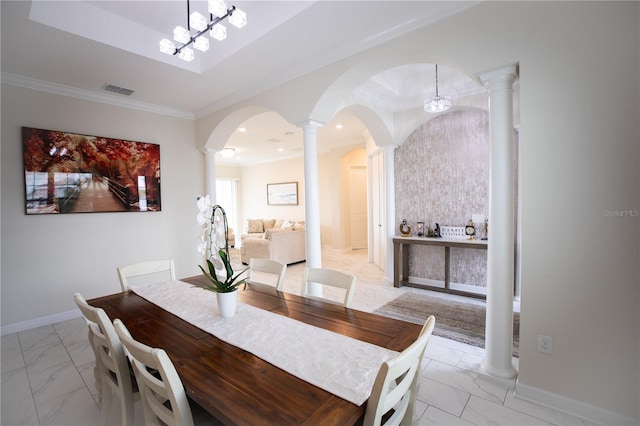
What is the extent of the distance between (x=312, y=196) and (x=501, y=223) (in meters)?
1.80

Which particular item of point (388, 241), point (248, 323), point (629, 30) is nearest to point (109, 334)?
point (248, 323)

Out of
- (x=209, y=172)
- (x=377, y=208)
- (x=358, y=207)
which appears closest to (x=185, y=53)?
(x=209, y=172)

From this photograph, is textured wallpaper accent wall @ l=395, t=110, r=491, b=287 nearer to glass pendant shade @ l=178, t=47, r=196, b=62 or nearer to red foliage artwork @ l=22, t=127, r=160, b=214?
glass pendant shade @ l=178, t=47, r=196, b=62

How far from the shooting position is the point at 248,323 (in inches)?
60.4

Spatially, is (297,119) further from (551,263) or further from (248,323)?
(551,263)

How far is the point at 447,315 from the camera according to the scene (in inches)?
134

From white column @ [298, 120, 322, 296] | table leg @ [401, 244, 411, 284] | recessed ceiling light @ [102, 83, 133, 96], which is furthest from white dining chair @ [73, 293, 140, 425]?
table leg @ [401, 244, 411, 284]

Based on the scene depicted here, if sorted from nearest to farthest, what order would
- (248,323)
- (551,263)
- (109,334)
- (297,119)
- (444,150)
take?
(109,334) < (248,323) < (551,263) < (297,119) < (444,150)

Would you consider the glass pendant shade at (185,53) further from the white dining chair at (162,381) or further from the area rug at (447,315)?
the area rug at (447,315)

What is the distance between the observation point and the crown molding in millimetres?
3076

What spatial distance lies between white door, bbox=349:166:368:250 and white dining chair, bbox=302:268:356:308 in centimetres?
620

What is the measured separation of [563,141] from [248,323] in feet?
6.97

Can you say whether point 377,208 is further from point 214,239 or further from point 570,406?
point 214,239

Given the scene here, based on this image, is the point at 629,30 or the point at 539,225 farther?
the point at 539,225
